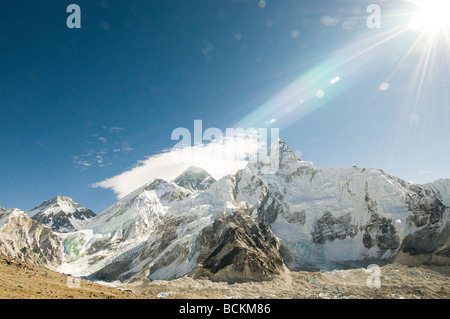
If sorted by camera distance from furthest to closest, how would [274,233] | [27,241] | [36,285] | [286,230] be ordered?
[27,241] → [286,230] → [274,233] → [36,285]

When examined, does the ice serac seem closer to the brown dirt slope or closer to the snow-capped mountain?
the snow-capped mountain

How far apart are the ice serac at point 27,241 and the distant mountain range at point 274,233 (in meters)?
0.72

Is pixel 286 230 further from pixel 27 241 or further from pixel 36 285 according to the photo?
pixel 27 241

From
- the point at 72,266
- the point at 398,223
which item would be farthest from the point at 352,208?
the point at 72,266

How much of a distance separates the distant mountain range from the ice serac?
0.72m

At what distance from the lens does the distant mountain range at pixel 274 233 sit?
11094 cm

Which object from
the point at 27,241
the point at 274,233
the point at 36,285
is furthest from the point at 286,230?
the point at 27,241

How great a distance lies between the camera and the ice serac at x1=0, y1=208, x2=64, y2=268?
149 m

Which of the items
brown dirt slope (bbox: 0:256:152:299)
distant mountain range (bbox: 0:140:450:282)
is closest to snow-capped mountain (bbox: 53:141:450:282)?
distant mountain range (bbox: 0:140:450:282)

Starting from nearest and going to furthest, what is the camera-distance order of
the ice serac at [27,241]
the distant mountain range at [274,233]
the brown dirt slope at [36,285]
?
the brown dirt slope at [36,285] < the distant mountain range at [274,233] < the ice serac at [27,241]

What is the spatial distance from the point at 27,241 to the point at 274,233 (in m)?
154

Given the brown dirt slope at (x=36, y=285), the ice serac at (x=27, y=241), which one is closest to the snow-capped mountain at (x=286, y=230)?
the ice serac at (x=27, y=241)

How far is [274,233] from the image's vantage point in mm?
157500

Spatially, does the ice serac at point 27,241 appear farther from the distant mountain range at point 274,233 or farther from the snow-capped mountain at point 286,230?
the snow-capped mountain at point 286,230
